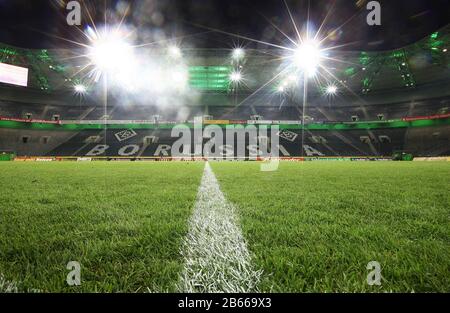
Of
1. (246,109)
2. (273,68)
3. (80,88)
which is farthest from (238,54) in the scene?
(80,88)

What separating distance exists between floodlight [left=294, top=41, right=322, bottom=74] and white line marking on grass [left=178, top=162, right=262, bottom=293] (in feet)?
76.7

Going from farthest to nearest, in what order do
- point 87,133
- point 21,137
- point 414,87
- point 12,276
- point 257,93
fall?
point 257,93
point 414,87
point 87,133
point 21,137
point 12,276

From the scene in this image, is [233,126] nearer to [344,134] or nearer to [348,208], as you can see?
[344,134]

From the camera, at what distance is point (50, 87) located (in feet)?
106

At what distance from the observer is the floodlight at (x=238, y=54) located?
74.7ft

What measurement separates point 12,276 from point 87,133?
1314 inches

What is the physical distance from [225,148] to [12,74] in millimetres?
24945

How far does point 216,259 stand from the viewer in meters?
1.39

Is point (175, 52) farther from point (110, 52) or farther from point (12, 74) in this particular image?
point (12, 74)

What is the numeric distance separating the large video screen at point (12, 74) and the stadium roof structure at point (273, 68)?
829mm

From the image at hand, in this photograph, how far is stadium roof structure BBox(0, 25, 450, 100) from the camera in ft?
78.8

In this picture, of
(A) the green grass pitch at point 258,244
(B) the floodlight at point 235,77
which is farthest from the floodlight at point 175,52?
(A) the green grass pitch at point 258,244
